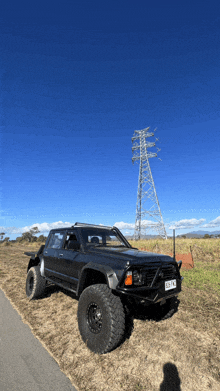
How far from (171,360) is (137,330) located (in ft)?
3.11

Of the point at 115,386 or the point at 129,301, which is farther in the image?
the point at 129,301

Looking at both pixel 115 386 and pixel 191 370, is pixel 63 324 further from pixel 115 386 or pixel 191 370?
pixel 191 370

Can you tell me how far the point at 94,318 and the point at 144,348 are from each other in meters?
0.88

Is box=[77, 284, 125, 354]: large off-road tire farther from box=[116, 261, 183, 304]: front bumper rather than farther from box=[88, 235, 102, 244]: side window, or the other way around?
box=[88, 235, 102, 244]: side window

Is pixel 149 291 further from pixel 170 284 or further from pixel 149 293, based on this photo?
pixel 170 284

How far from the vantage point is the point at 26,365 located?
2748 millimetres

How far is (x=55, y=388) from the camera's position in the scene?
236cm

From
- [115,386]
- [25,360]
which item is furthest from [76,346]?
[115,386]

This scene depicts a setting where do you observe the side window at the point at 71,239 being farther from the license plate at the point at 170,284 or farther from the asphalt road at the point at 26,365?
the license plate at the point at 170,284

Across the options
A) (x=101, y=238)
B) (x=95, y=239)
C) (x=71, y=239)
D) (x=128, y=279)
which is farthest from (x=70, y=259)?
(x=128, y=279)

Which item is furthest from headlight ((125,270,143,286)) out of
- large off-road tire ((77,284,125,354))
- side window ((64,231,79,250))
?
side window ((64,231,79,250))

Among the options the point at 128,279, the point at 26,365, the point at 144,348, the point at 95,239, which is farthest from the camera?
the point at 95,239

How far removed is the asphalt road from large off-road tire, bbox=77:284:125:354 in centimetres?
61

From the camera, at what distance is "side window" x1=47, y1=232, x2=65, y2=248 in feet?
16.4
